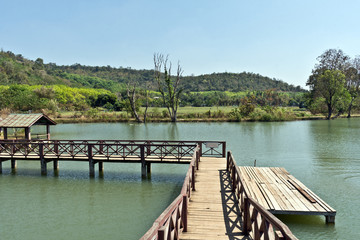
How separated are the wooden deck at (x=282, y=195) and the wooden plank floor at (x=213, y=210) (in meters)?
0.88

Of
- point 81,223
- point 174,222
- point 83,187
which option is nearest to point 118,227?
point 81,223

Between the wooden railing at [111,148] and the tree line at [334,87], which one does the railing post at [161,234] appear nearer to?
the wooden railing at [111,148]

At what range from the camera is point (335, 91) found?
202 feet

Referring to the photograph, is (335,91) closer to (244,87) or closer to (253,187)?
(253,187)

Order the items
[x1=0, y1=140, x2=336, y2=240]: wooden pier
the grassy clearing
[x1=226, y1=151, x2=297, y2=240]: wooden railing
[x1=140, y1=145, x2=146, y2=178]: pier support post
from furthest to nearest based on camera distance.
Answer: the grassy clearing < [x1=140, y1=145, x2=146, y2=178]: pier support post < [x1=0, y1=140, x2=336, y2=240]: wooden pier < [x1=226, y1=151, x2=297, y2=240]: wooden railing

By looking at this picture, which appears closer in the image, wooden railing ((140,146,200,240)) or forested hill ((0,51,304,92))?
wooden railing ((140,146,200,240))

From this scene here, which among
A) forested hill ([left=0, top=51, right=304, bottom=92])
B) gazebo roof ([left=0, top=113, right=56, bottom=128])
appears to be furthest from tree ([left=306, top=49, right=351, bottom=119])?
forested hill ([left=0, top=51, right=304, bottom=92])

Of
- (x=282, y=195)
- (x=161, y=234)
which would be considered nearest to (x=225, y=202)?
(x=282, y=195)

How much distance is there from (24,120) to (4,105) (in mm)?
45535

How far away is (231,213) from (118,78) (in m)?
169

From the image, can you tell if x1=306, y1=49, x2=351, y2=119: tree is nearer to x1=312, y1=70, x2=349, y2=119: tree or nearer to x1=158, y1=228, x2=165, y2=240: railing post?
x1=312, y1=70, x2=349, y2=119: tree

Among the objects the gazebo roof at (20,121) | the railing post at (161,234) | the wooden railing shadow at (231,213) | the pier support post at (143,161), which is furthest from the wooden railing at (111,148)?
the railing post at (161,234)

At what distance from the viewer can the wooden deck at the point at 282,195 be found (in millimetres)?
9758

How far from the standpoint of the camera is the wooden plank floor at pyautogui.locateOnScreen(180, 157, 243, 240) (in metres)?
6.93
